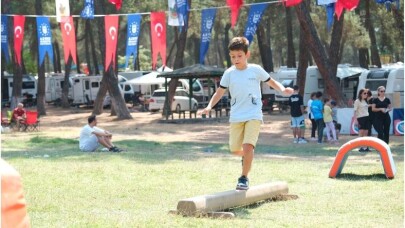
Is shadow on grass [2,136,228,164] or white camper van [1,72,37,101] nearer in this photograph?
shadow on grass [2,136,228,164]

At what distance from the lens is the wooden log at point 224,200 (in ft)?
23.9

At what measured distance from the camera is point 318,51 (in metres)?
27.0

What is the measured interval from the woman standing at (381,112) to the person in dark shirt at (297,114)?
3234 millimetres

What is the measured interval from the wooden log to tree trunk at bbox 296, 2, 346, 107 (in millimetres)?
18126

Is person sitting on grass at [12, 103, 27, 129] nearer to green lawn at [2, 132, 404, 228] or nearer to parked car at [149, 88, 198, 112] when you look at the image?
green lawn at [2, 132, 404, 228]

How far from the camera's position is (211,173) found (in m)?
11.9

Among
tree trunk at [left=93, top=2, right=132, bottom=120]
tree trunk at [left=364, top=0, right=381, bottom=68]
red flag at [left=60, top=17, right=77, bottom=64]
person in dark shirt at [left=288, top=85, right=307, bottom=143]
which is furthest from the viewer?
tree trunk at [left=364, top=0, right=381, bottom=68]

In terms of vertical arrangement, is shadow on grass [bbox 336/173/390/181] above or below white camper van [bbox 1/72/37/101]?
above

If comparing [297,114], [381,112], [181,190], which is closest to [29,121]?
[297,114]

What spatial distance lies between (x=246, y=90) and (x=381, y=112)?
10363 mm

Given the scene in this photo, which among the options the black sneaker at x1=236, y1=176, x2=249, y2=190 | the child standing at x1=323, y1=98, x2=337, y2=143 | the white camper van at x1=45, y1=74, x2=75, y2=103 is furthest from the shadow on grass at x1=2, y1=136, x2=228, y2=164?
the white camper van at x1=45, y1=74, x2=75, y2=103

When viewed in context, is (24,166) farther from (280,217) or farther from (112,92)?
(112,92)

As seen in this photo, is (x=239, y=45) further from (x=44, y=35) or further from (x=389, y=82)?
A: (x=389, y=82)

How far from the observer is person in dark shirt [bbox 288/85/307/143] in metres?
21.4
